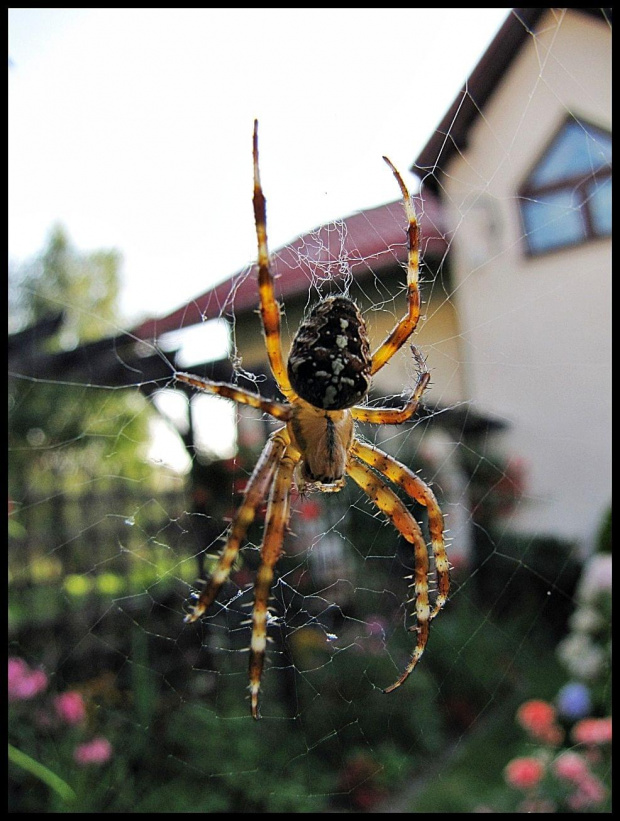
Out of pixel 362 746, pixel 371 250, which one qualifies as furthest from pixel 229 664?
pixel 371 250

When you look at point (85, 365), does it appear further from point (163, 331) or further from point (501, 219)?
point (501, 219)

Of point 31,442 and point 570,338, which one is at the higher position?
point 570,338

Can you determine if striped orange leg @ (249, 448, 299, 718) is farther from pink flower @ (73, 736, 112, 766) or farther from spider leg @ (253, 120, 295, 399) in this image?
pink flower @ (73, 736, 112, 766)

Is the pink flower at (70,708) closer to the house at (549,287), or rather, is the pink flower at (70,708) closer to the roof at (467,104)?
the roof at (467,104)

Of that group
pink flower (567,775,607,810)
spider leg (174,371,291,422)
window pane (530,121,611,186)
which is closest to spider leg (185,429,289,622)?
spider leg (174,371,291,422)

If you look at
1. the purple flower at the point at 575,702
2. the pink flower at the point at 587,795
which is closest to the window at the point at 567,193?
the purple flower at the point at 575,702

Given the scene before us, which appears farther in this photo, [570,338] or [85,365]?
[570,338]

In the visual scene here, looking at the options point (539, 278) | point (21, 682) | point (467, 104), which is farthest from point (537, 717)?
point (539, 278)
